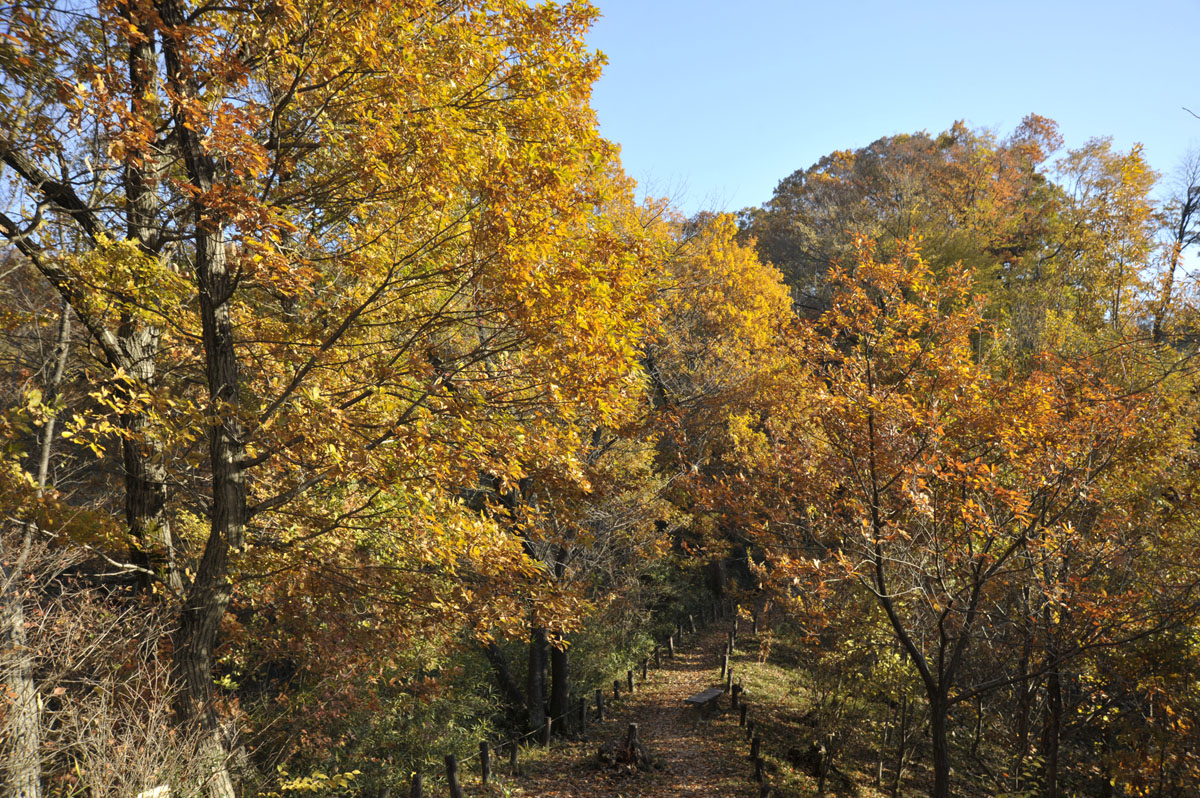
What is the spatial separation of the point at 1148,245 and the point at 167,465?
28.1 metres

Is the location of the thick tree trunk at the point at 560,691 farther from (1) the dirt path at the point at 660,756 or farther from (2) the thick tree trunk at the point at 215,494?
(2) the thick tree trunk at the point at 215,494

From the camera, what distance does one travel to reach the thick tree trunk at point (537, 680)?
1275 centimetres

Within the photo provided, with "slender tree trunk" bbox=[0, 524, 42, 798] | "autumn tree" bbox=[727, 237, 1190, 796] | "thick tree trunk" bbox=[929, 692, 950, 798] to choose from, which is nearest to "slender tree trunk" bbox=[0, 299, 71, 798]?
"slender tree trunk" bbox=[0, 524, 42, 798]

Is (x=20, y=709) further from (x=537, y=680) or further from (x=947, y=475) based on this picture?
(x=537, y=680)

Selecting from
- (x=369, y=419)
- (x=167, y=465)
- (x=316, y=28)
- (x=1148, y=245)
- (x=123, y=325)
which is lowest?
(x=167, y=465)

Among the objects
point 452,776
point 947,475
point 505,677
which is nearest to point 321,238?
point 452,776

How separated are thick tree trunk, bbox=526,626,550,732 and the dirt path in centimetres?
108

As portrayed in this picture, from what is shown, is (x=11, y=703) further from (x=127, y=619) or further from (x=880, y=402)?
(x=880, y=402)

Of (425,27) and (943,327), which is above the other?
(425,27)

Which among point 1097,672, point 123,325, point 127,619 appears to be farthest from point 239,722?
point 1097,672

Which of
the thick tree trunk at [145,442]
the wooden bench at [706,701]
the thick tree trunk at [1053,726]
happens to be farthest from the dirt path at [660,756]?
the thick tree trunk at [145,442]

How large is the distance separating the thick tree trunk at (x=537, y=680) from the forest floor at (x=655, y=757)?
98 cm

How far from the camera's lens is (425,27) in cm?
601

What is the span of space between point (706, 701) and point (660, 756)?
2820 millimetres
